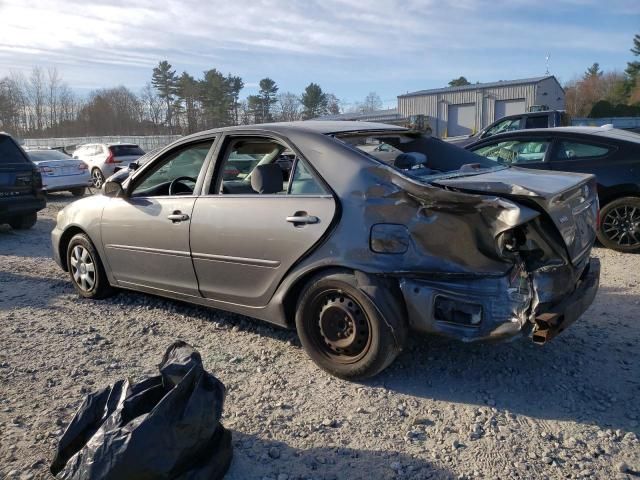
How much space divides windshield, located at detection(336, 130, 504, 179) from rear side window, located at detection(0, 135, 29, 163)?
24.4 ft

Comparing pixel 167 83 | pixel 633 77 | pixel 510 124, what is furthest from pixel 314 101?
pixel 510 124

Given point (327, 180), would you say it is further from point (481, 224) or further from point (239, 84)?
point (239, 84)

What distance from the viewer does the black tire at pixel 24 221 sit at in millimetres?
9648

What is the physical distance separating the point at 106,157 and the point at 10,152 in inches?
373

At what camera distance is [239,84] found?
186 feet

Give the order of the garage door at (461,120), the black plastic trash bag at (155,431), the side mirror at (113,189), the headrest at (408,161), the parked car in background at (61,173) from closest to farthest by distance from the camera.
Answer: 1. the black plastic trash bag at (155,431)
2. the headrest at (408,161)
3. the side mirror at (113,189)
4. the parked car in background at (61,173)
5. the garage door at (461,120)

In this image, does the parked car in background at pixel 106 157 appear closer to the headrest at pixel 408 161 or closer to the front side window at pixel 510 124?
the front side window at pixel 510 124

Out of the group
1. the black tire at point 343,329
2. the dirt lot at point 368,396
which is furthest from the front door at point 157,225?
the black tire at point 343,329

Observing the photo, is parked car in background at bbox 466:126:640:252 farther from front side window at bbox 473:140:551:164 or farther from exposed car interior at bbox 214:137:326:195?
exposed car interior at bbox 214:137:326:195

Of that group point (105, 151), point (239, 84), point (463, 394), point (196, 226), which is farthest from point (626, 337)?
point (239, 84)

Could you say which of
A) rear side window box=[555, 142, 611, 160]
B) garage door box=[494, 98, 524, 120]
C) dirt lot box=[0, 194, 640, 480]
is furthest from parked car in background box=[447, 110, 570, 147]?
garage door box=[494, 98, 524, 120]

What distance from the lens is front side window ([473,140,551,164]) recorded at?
7219mm

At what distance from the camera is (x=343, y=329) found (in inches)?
138

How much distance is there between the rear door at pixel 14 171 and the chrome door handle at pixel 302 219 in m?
7.25
